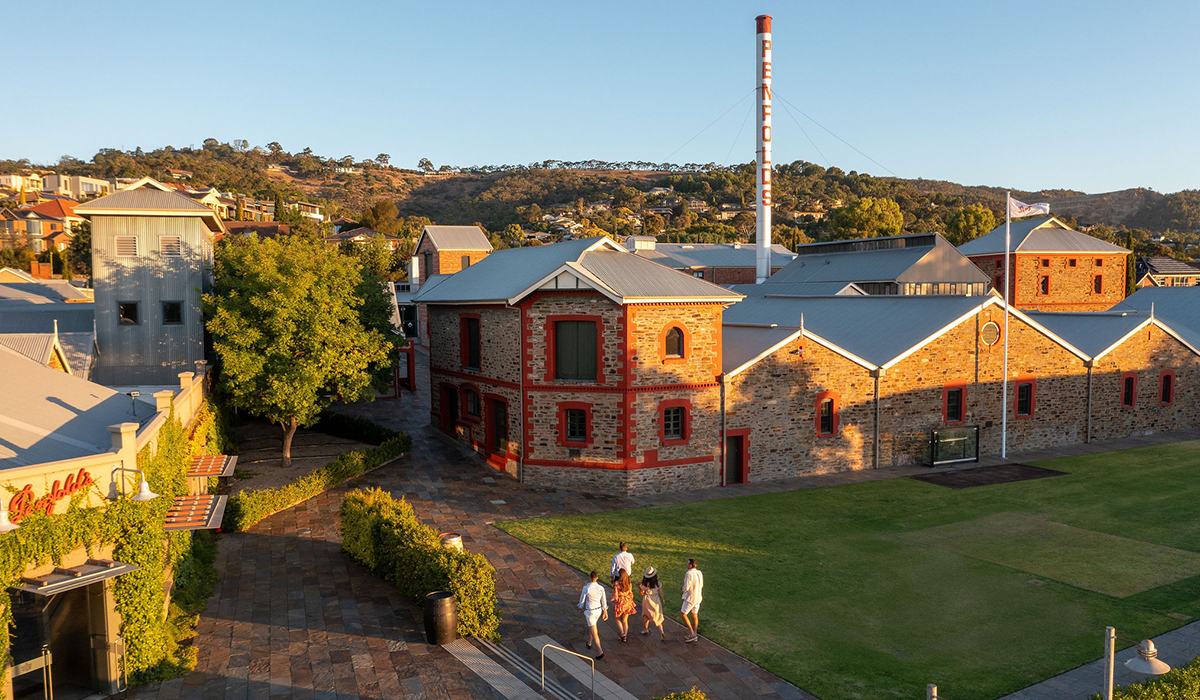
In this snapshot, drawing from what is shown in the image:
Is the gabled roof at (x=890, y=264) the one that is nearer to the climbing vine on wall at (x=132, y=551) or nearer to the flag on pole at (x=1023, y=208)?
the flag on pole at (x=1023, y=208)

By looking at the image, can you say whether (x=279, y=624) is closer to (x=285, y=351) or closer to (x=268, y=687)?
(x=268, y=687)

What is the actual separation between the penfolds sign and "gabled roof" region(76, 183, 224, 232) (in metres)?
21.9

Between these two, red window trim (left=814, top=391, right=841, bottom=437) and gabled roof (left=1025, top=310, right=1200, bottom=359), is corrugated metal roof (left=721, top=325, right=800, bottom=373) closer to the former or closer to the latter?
red window trim (left=814, top=391, right=841, bottom=437)

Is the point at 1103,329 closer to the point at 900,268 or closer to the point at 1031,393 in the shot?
the point at 1031,393

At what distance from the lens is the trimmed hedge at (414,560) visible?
1539cm

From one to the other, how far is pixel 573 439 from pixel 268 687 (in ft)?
51.5

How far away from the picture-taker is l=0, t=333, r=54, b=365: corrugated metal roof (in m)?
24.3

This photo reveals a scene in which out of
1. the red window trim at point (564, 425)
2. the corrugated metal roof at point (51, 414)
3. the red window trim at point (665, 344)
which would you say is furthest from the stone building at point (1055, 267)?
the corrugated metal roof at point (51, 414)

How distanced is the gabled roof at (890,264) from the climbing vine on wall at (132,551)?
142ft

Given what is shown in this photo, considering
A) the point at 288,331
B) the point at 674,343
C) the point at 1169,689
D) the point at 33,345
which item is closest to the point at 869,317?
the point at 674,343

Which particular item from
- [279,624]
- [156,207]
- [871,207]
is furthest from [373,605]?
[871,207]

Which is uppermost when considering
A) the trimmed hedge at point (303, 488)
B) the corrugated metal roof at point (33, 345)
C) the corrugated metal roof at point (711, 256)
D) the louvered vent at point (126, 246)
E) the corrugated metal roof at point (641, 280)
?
the corrugated metal roof at point (711, 256)

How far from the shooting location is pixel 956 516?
24.4m

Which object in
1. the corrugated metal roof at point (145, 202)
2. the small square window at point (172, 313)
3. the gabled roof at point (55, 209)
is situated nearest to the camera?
the corrugated metal roof at point (145, 202)
